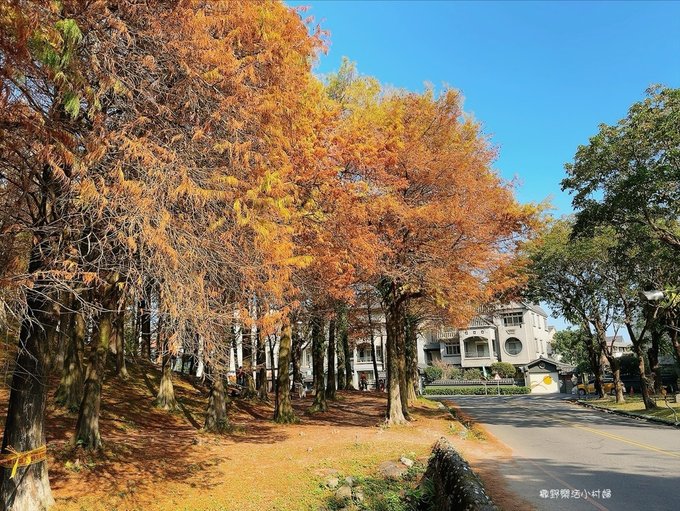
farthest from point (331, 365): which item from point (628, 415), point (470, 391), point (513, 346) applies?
point (513, 346)

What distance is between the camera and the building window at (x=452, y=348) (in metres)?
69.2

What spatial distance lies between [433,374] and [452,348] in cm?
636

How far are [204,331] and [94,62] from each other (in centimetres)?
405

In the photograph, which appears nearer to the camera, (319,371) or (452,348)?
(319,371)

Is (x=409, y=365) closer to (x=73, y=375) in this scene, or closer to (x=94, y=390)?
(x=73, y=375)

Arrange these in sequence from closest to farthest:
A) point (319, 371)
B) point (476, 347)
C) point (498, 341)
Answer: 1. point (319, 371)
2. point (498, 341)
3. point (476, 347)

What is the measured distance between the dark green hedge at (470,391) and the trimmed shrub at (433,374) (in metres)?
8.43

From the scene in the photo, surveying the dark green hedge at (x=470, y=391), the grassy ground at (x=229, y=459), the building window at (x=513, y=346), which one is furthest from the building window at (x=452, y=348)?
the grassy ground at (x=229, y=459)

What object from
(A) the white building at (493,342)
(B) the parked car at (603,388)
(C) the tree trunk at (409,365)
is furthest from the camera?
(A) the white building at (493,342)

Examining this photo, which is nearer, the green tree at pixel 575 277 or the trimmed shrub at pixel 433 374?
the green tree at pixel 575 277

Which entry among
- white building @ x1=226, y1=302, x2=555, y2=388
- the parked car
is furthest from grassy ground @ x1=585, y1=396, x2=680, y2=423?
white building @ x1=226, y1=302, x2=555, y2=388

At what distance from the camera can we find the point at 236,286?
8.39 metres

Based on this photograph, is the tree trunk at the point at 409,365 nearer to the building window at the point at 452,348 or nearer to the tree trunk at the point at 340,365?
the tree trunk at the point at 340,365

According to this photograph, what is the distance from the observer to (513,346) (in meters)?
65.3
